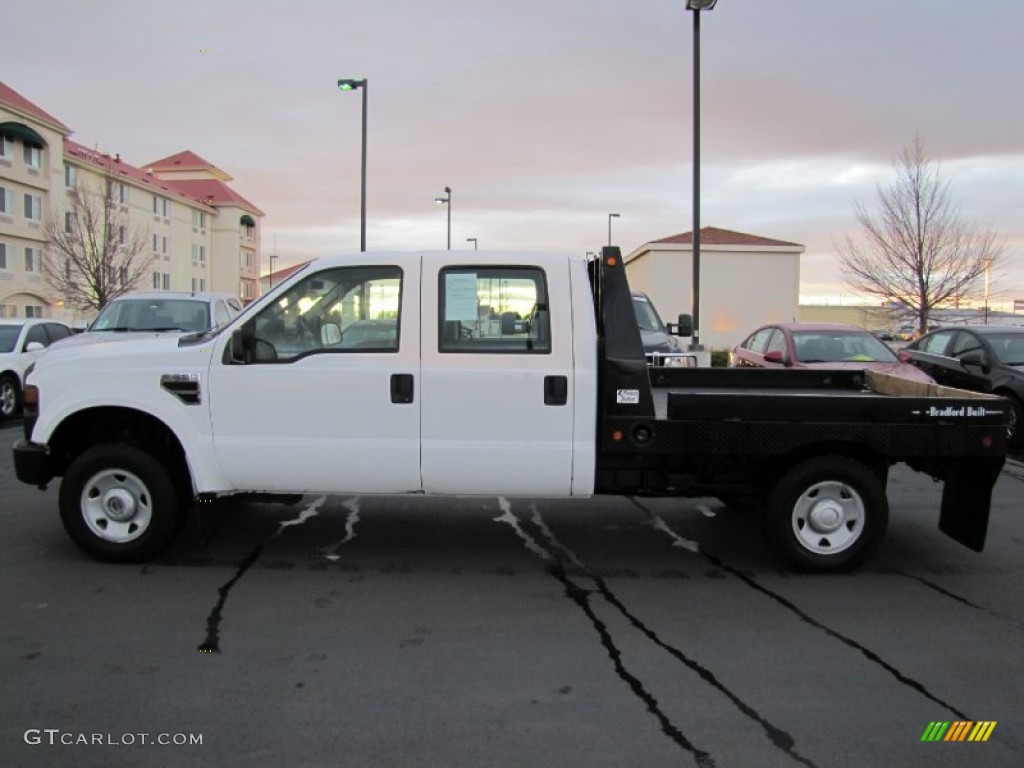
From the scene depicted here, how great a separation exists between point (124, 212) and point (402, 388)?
5425 centimetres

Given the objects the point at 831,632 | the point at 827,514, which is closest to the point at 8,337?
the point at 827,514

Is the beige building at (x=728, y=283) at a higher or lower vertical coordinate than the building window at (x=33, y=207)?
lower

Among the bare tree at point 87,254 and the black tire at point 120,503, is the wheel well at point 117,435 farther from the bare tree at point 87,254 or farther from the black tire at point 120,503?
the bare tree at point 87,254

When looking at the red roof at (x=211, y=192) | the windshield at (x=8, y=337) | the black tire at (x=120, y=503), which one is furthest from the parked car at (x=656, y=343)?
the red roof at (x=211, y=192)

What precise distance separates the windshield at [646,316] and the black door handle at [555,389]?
6.58m

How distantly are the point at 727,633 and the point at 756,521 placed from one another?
2.61 meters

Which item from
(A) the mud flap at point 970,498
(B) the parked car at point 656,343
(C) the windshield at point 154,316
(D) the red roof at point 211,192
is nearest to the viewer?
(A) the mud flap at point 970,498

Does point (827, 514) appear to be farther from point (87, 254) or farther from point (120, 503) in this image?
point (87, 254)

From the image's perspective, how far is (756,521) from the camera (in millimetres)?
6902

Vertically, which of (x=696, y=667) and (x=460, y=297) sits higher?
(x=460, y=297)

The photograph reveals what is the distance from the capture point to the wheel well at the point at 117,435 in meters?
5.48

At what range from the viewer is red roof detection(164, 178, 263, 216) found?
7456 centimetres

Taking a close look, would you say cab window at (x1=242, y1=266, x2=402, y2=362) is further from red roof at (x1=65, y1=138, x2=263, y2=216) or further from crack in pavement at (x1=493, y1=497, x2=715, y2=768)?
red roof at (x1=65, y1=138, x2=263, y2=216)

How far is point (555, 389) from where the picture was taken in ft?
16.7
